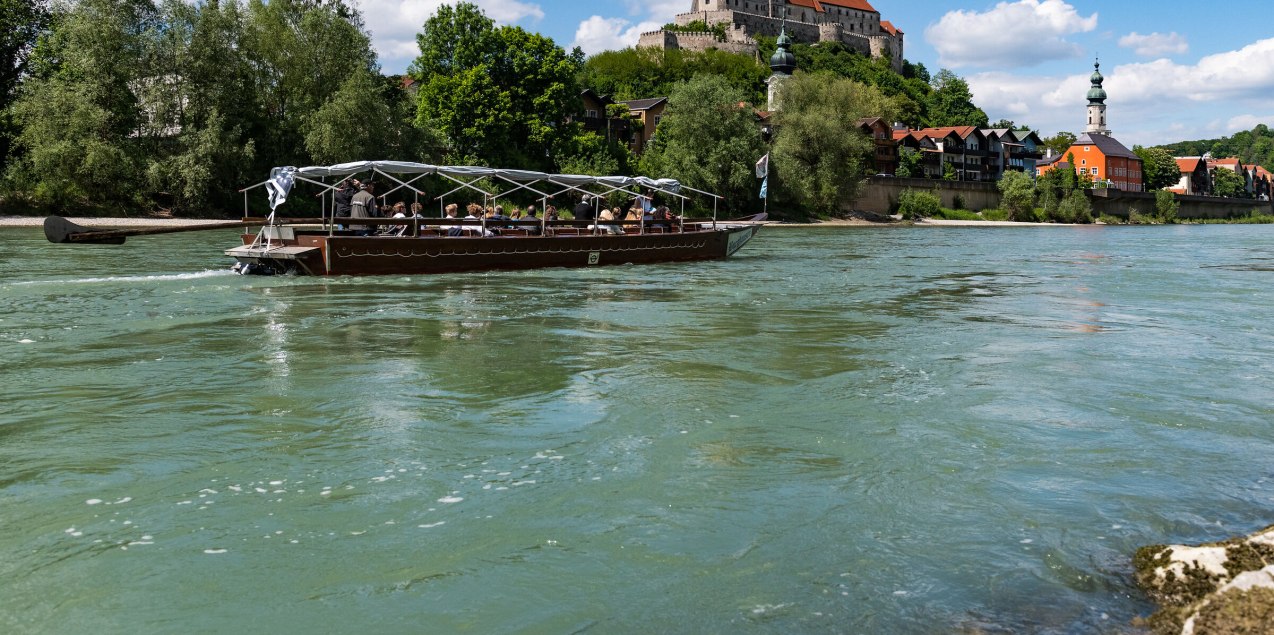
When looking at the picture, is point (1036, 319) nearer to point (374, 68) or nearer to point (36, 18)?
point (374, 68)

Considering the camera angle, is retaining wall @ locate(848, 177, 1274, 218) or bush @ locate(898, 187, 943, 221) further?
retaining wall @ locate(848, 177, 1274, 218)

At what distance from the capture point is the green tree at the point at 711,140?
6988 centimetres

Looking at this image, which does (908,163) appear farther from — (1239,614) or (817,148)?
(1239,614)

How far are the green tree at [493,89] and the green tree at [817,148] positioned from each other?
16.6 metres

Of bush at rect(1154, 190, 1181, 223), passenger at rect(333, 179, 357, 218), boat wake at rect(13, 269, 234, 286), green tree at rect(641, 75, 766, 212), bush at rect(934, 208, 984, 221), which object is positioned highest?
green tree at rect(641, 75, 766, 212)

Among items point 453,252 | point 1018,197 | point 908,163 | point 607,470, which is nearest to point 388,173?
point 453,252

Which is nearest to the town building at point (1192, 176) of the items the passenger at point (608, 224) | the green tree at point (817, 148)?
the green tree at point (817, 148)

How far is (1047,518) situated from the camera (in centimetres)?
665

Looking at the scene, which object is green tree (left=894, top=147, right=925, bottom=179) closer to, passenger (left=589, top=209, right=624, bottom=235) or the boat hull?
the boat hull

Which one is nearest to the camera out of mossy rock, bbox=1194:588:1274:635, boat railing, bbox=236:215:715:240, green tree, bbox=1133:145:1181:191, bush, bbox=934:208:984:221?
mossy rock, bbox=1194:588:1274:635

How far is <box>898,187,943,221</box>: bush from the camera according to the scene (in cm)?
9194

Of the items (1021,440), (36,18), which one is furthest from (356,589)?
(36,18)

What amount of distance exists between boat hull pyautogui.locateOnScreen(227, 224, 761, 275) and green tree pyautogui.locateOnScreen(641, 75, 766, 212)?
3769 cm

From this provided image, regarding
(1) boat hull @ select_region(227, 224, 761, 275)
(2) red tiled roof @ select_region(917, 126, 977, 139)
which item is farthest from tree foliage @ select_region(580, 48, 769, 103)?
(1) boat hull @ select_region(227, 224, 761, 275)
